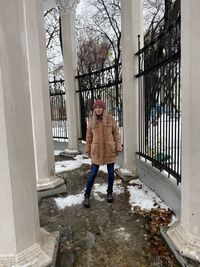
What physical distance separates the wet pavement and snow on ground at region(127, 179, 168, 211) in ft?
0.33

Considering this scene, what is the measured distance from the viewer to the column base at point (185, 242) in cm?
291

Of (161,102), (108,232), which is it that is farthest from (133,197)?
(161,102)

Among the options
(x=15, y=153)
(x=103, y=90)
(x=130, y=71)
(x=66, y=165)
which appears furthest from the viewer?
(x=103, y=90)

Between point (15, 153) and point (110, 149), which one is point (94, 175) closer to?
point (110, 149)

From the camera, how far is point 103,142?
16.0 feet

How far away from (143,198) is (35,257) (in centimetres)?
261

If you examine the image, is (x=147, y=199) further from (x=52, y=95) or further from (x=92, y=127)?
(x=52, y=95)

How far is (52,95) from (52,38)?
53.1 ft

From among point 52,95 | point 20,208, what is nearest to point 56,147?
point 52,95

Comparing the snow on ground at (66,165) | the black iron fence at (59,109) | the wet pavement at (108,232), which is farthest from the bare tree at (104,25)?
the wet pavement at (108,232)

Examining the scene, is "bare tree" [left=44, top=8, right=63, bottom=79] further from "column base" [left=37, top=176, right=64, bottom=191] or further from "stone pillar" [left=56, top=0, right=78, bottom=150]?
"column base" [left=37, top=176, right=64, bottom=191]

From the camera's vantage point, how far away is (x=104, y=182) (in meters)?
6.31

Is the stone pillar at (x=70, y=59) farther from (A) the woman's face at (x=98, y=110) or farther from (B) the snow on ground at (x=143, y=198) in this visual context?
(A) the woman's face at (x=98, y=110)

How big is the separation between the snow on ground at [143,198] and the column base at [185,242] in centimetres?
129
